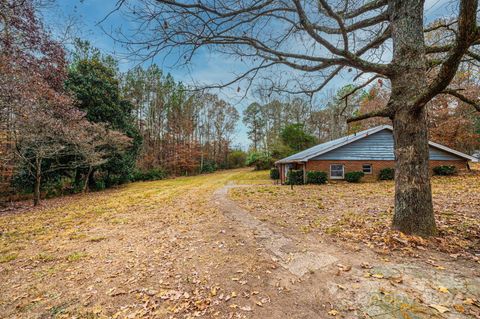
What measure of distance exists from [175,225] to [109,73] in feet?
59.0

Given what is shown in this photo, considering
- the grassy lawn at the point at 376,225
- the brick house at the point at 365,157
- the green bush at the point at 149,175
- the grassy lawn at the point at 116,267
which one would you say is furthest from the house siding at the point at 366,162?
the green bush at the point at 149,175

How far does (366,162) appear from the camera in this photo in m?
15.6

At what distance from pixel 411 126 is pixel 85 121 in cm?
1595

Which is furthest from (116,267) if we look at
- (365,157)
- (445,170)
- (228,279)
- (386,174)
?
(445,170)

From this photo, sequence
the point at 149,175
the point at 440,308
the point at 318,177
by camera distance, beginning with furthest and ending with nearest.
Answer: the point at 149,175 < the point at 318,177 < the point at 440,308

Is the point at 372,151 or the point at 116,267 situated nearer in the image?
the point at 116,267

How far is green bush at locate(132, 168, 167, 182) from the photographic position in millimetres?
25219

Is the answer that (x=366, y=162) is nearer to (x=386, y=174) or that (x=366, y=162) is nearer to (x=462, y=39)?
(x=386, y=174)

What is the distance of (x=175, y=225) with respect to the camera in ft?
19.8

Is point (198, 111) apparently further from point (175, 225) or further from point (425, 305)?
point (425, 305)

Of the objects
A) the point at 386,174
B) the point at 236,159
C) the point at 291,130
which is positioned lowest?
the point at 386,174

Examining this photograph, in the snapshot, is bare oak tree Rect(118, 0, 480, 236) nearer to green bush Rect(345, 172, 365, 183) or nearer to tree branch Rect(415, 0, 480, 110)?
tree branch Rect(415, 0, 480, 110)

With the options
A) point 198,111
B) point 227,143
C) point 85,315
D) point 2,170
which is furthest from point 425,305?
point 227,143

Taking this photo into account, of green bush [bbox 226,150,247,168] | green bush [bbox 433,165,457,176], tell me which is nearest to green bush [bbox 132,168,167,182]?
green bush [bbox 226,150,247,168]
